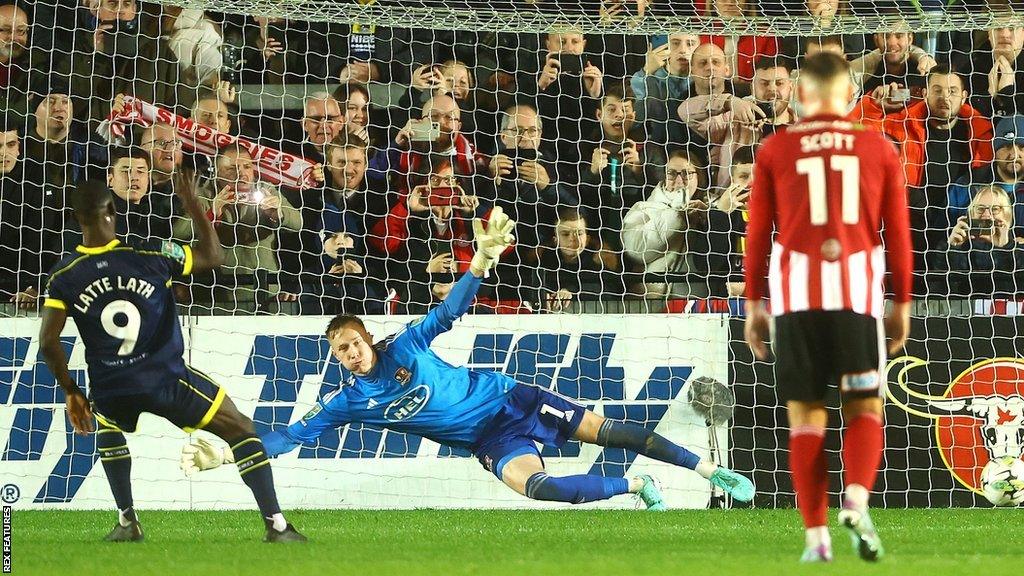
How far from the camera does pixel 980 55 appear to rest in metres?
9.66

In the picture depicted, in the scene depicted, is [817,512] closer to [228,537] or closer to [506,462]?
[228,537]

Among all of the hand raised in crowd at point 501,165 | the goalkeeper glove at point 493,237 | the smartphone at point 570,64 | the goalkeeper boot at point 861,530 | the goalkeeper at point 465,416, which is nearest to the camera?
the goalkeeper boot at point 861,530

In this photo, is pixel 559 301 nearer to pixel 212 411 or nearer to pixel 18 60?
pixel 212 411

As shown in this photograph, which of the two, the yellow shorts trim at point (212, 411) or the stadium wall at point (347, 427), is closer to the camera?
the yellow shorts trim at point (212, 411)

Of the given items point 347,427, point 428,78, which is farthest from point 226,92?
point 347,427

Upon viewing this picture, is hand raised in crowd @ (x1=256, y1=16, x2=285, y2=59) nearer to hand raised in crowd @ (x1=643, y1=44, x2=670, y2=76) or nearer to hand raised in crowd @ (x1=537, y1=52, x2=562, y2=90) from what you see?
hand raised in crowd @ (x1=537, y1=52, x2=562, y2=90)

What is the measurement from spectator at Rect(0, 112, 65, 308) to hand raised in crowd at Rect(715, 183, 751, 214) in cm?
437

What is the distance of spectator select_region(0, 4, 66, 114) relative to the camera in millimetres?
9547

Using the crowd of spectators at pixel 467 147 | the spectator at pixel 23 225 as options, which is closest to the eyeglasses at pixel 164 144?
the crowd of spectators at pixel 467 147

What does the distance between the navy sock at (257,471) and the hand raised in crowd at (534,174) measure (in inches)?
152

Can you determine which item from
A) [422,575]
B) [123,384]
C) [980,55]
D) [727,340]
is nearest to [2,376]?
[123,384]

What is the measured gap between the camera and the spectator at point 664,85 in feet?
31.6

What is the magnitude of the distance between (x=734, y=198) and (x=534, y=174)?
4.48 feet

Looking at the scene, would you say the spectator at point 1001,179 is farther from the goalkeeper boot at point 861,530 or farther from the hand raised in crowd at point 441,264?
the goalkeeper boot at point 861,530
